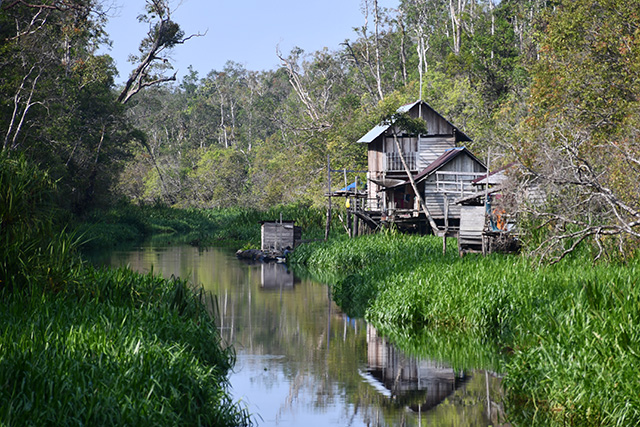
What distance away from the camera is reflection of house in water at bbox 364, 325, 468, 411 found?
12041mm

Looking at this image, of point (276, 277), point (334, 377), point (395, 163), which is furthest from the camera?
point (395, 163)

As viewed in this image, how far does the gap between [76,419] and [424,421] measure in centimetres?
530

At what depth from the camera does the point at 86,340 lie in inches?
384

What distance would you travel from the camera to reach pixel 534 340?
11.5 metres

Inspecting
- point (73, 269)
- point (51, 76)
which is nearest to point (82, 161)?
point (51, 76)

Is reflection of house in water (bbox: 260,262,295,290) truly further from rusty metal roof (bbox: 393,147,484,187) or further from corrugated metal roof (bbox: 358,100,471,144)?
corrugated metal roof (bbox: 358,100,471,144)

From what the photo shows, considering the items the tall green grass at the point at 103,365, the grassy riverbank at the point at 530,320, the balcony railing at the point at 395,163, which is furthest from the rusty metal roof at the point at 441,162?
the tall green grass at the point at 103,365

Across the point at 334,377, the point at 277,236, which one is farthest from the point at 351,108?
the point at 334,377

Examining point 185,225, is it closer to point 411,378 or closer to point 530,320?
point 411,378

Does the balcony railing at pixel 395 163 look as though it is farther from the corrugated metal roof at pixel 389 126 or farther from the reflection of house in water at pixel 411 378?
the reflection of house in water at pixel 411 378

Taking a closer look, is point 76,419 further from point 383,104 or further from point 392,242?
point 383,104

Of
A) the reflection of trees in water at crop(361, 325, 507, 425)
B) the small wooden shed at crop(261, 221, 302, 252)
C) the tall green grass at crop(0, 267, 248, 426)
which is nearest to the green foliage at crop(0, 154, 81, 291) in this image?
the tall green grass at crop(0, 267, 248, 426)

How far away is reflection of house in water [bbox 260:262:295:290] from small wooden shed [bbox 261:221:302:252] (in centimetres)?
324

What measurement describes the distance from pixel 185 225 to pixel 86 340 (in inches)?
2291
